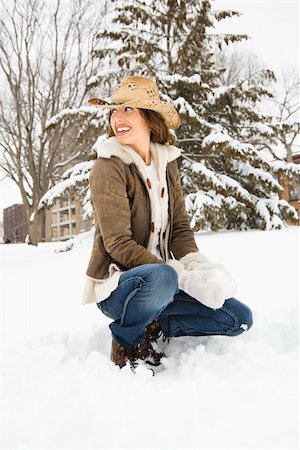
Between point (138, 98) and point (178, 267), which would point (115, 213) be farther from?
point (138, 98)

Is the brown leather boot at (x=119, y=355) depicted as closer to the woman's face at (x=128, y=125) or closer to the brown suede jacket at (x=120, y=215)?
the brown suede jacket at (x=120, y=215)

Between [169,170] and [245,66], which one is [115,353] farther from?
[245,66]

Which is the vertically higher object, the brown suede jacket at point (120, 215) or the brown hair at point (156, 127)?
the brown hair at point (156, 127)

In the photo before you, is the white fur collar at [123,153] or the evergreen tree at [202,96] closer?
the white fur collar at [123,153]

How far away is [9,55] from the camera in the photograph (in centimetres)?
1127

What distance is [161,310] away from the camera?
6.00ft

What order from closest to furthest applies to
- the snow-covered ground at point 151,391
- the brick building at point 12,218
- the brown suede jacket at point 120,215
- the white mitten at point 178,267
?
1. the snow-covered ground at point 151,391
2. the brown suede jacket at point 120,215
3. the white mitten at point 178,267
4. the brick building at point 12,218

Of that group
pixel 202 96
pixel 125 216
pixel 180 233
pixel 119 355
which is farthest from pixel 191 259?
pixel 202 96

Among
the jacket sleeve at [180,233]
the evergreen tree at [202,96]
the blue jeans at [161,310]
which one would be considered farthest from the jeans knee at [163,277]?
the evergreen tree at [202,96]

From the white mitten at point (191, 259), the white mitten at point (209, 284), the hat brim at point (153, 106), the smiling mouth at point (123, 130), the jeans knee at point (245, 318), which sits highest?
the hat brim at point (153, 106)

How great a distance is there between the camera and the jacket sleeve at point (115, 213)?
177 cm

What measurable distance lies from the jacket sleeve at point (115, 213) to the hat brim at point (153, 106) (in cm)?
30

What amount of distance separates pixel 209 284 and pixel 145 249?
1.09ft

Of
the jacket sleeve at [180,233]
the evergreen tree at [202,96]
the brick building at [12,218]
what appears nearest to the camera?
the jacket sleeve at [180,233]
